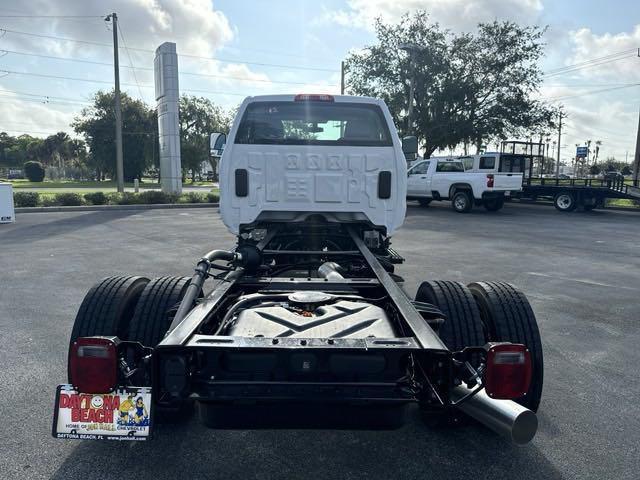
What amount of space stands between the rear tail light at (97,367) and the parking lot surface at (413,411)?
691 mm

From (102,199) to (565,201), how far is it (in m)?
18.8

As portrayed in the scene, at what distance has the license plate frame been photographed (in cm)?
211

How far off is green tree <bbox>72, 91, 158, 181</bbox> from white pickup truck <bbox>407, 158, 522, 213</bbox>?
3861cm

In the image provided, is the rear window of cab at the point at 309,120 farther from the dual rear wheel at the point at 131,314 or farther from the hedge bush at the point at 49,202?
the hedge bush at the point at 49,202

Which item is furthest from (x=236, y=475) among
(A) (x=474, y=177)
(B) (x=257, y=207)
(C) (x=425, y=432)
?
(A) (x=474, y=177)

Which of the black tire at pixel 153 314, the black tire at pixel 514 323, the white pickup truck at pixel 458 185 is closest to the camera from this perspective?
the black tire at pixel 514 323

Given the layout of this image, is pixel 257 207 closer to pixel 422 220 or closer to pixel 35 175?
pixel 422 220

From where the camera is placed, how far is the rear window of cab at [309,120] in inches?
203

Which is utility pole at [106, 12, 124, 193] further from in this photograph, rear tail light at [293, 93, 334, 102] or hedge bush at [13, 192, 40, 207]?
rear tail light at [293, 93, 334, 102]

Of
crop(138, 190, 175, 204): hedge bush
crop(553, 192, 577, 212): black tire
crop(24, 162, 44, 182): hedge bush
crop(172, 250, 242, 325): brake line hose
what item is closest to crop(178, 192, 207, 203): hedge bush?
crop(138, 190, 175, 204): hedge bush

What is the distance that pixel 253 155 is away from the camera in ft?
16.2

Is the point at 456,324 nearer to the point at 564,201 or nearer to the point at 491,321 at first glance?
the point at 491,321

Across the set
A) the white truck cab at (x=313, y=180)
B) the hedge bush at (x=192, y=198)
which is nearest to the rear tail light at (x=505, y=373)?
the white truck cab at (x=313, y=180)

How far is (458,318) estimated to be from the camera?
292 centimetres
